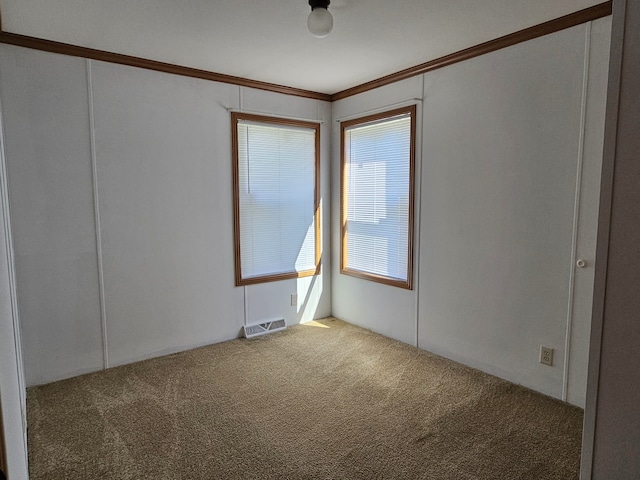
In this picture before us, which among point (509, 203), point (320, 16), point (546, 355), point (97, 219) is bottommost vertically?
point (546, 355)

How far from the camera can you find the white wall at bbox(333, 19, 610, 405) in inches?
97.5

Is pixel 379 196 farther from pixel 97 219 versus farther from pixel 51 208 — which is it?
pixel 51 208

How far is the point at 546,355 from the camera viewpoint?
8.84 ft

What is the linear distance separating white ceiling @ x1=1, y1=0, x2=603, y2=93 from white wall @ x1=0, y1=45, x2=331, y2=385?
30cm

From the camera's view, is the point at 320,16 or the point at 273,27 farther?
the point at 273,27

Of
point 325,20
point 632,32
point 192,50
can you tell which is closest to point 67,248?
point 192,50

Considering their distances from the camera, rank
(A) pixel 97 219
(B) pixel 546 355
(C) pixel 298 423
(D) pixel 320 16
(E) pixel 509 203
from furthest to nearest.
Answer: (A) pixel 97 219 < (E) pixel 509 203 < (B) pixel 546 355 < (C) pixel 298 423 < (D) pixel 320 16

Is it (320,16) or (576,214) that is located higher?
(320,16)

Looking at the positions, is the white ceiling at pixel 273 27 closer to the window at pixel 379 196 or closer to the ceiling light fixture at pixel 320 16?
the ceiling light fixture at pixel 320 16

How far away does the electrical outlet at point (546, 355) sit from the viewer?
2.67 metres

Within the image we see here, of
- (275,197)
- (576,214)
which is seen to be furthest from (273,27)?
(576,214)

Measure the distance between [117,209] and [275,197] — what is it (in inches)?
57.4

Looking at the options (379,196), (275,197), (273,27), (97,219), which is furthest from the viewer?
(275,197)

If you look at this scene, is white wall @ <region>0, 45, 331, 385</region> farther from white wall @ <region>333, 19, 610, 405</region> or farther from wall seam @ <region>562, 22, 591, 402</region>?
wall seam @ <region>562, 22, 591, 402</region>
